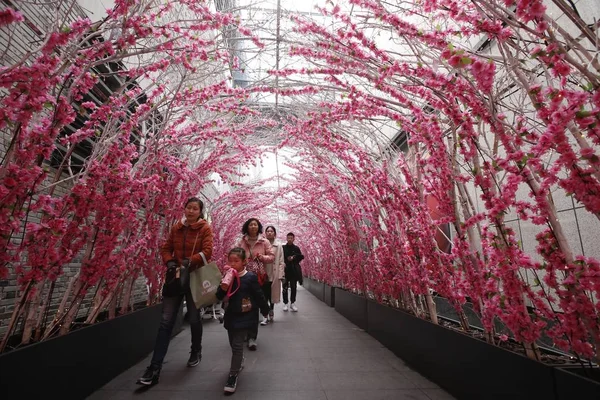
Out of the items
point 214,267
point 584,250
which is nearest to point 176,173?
point 214,267

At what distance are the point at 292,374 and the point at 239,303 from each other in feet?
2.69

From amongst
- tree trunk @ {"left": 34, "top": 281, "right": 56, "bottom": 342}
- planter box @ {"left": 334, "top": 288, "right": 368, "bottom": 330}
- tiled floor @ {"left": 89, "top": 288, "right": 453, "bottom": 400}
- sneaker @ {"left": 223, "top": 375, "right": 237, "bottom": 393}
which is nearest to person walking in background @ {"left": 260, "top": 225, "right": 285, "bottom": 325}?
tiled floor @ {"left": 89, "top": 288, "right": 453, "bottom": 400}

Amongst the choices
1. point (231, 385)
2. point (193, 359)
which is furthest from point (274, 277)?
point (231, 385)

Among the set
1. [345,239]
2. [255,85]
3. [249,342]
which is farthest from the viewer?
[345,239]

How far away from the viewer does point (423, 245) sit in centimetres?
322

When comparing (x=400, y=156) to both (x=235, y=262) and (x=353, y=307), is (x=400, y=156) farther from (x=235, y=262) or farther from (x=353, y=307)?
(x=353, y=307)

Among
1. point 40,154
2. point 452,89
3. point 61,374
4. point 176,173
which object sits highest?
point 176,173

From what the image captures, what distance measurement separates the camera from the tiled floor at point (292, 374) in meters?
2.50

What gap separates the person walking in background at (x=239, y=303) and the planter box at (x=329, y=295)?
5361 mm

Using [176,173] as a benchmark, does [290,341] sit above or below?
below

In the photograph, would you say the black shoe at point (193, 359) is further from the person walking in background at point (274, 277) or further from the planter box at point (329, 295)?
the planter box at point (329, 295)

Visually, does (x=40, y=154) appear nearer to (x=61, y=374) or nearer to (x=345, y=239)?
(x=61, y=374)

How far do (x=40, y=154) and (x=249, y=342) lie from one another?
9.50 feet

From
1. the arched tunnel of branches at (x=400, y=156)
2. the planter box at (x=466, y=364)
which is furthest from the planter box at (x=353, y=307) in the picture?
the planter box at (x=466, y=364)
